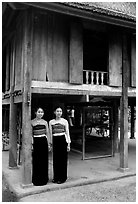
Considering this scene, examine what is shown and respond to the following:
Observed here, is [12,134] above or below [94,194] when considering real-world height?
above

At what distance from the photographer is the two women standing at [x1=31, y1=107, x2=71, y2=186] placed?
6039 millimetres

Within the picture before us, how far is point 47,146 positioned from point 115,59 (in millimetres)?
3638

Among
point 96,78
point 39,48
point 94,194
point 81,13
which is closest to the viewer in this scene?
point 94,194

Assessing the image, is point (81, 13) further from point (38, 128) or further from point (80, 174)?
point (80, 174)

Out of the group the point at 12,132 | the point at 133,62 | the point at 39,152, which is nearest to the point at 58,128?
the point at 39,152

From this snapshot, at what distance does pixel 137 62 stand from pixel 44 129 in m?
3.77

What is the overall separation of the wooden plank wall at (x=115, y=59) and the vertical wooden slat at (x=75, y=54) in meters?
1.19

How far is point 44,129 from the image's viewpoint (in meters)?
6.17

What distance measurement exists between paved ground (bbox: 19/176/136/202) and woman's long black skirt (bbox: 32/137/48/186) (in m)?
0.46

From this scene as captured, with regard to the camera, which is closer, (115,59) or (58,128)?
(58,128)

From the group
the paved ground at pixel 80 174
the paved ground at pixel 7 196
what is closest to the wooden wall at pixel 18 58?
the paved ground at pixel 80 174

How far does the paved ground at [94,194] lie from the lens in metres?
5.33

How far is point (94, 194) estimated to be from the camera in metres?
5.66

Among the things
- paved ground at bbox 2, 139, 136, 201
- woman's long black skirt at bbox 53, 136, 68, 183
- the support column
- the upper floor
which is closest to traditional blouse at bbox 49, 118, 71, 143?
woman's long black skirt at bbox 53, 136, 68, 183
